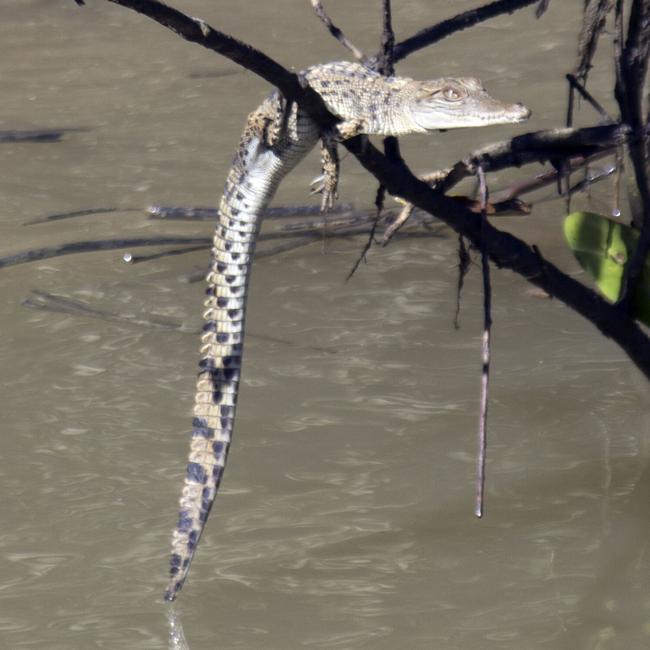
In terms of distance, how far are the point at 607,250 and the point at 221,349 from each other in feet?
3.24

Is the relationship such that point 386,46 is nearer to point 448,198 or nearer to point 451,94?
point 451,94

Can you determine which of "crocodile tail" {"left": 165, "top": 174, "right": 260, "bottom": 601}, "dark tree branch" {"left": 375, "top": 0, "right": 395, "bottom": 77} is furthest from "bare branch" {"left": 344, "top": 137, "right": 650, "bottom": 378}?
"crocodile tail" {"left": 165, "top": 174, "right": 260, "bottom": 601}

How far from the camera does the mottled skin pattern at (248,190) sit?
9.98 feet

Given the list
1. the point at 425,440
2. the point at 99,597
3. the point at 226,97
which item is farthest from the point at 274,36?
the point at 99,597

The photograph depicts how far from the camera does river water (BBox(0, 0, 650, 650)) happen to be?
3082 mm

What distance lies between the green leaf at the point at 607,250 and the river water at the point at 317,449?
690 mm

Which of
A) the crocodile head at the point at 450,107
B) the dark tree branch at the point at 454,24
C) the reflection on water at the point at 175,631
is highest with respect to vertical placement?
the dark tree branch at the point at 454,24

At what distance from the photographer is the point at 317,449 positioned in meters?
3.81


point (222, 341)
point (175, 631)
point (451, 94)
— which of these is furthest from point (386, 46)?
point (175, 631)

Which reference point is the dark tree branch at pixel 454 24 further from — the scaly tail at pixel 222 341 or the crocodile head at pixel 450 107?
the scaly tail at pixel 222 341

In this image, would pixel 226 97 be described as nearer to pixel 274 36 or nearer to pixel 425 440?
pixel 274 36

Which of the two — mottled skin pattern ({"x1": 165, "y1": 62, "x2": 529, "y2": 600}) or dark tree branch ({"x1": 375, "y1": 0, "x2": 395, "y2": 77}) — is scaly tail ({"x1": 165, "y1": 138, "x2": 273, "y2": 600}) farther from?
dark tree branch ({"x1": 375, "y1": 0, "x2": 395, "y2": 77})

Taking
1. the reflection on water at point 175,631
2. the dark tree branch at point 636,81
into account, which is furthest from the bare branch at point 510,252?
the reflection on water at point 175,631

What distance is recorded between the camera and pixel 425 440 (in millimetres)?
3840
